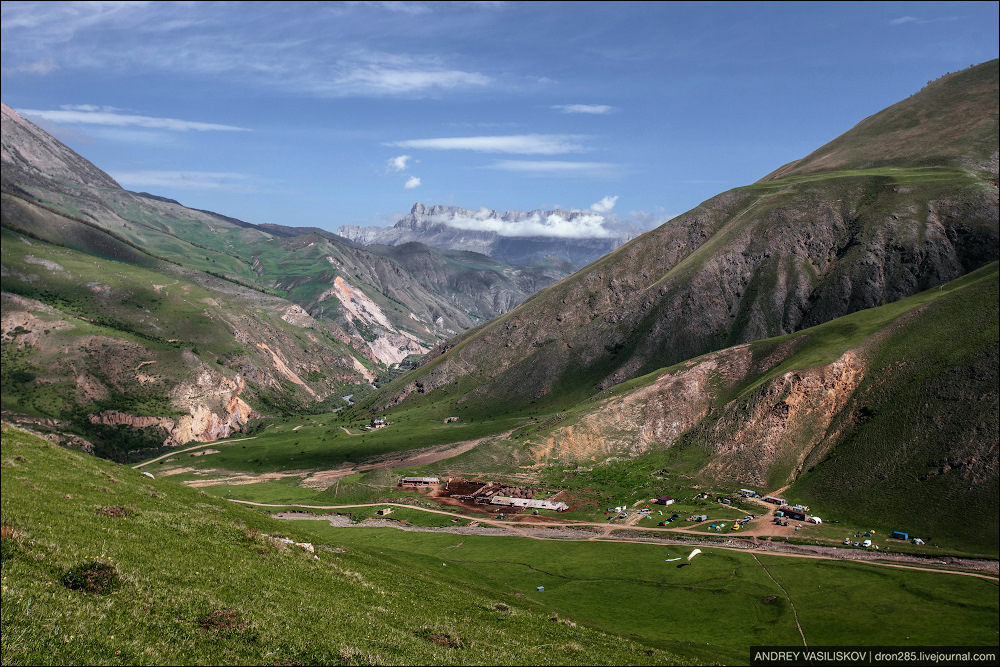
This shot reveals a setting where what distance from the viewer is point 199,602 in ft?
59.8

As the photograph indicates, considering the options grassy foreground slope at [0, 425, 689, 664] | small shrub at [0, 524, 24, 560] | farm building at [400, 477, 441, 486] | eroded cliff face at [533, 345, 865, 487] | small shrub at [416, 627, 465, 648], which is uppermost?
small shrub at [0, 524, 24, 560]

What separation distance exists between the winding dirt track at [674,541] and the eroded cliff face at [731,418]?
2854cm

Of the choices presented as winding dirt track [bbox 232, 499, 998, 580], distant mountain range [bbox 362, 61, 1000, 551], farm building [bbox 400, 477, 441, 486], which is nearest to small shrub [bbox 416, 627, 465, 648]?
winding dirt track [bbox 232, 499, 998, 580]

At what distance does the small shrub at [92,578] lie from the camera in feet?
53.8

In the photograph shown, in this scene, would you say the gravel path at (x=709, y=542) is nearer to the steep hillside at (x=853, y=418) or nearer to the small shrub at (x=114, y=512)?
the steep hillside at (x=853, y=418)

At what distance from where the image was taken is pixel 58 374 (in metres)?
196

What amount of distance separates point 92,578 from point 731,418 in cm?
13409

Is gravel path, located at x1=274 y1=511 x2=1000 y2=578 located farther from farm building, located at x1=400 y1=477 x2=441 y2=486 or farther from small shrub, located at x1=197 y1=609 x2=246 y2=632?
small shrub, located at x1=197 y1=609 x2=246 y2=632

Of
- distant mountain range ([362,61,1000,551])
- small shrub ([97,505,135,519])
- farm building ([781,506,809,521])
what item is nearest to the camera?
small shrub ([97,505,135,519])

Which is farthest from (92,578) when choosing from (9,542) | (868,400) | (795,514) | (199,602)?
(868,400)

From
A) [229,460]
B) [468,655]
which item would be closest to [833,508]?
[468,655]

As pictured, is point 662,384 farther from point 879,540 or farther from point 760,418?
point 879,540

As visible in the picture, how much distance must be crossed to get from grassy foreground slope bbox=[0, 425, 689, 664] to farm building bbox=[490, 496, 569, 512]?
3450 inches

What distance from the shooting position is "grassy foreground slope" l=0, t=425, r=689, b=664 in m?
14.5
